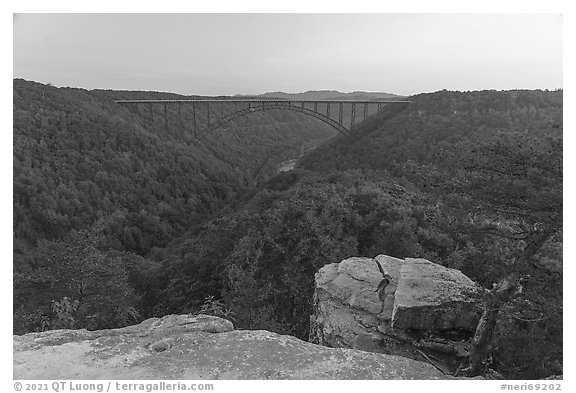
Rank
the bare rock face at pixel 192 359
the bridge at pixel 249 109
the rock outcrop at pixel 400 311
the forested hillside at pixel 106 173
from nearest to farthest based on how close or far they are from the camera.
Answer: the bare rock face at pixel 192 359 < the rock outcrop at pixel 400 311 < the forested hillside at pixel 106 173 < the bridge at pixel 249 109

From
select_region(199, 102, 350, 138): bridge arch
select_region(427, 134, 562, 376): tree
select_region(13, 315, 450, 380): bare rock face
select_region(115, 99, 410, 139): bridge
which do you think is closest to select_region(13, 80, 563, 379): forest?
select_region(427, 134, 562, 376): tree

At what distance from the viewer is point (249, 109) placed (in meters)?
39.8

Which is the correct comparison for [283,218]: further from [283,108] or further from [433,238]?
[283,108]

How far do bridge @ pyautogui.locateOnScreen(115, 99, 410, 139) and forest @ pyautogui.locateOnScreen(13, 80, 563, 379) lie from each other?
2.83 metres

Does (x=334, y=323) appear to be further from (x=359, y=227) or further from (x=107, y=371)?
(x=359, y=227)

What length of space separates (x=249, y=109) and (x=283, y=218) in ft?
89.0

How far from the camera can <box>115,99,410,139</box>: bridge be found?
3794 centimetres

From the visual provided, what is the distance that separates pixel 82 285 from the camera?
9.30 meters

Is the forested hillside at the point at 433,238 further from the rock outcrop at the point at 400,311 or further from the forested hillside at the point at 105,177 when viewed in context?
the forested hillside at the point at 105,177

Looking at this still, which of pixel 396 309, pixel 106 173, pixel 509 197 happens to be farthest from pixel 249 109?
pixel 509 197

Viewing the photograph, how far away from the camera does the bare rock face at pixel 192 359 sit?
4.52 metres

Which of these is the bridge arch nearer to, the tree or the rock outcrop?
the rock outcrop

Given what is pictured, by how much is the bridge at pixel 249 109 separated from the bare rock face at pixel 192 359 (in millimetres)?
32173

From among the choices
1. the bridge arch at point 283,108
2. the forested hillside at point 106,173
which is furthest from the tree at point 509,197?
the bridge arch at point 283,108
